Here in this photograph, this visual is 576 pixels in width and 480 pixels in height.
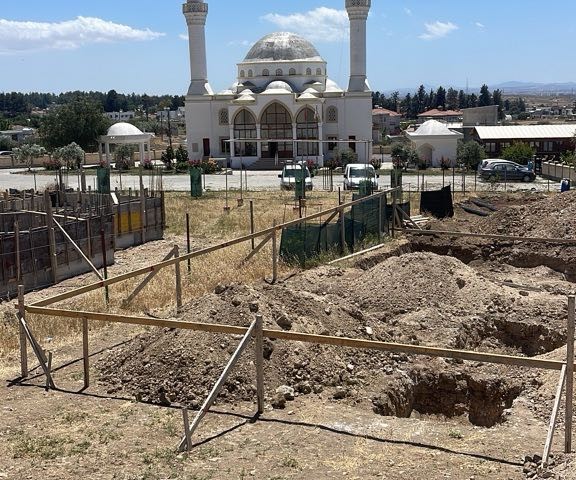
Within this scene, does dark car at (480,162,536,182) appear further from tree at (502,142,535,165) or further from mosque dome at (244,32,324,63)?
mosque dome at (244,32,324,63)

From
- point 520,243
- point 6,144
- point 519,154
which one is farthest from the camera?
point 6,144

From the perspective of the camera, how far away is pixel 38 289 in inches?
694

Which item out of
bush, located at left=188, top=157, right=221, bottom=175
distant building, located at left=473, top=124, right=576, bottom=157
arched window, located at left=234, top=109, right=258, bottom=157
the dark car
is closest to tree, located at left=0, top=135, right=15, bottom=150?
arched window, located at left=234, top=109, right=258, bottom=157

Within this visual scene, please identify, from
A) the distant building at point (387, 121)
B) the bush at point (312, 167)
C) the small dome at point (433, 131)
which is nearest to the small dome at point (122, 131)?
the bush at point (312, 167)

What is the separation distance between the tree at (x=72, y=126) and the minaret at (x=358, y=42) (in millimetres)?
22357

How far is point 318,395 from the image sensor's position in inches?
393

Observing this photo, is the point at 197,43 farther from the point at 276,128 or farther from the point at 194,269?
the point at 194,269

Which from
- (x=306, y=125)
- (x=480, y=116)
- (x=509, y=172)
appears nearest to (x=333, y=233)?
(x=509, y=172)

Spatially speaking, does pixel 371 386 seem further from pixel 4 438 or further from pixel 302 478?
pixel 4 438

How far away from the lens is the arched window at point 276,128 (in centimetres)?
5944

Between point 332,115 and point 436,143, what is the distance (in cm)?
906

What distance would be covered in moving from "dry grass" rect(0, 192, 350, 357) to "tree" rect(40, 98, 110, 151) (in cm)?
3478

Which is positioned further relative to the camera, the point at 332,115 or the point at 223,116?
the point at 223,116

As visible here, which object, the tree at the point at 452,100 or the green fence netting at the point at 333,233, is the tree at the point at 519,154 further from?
the tree at the point at 452,100
